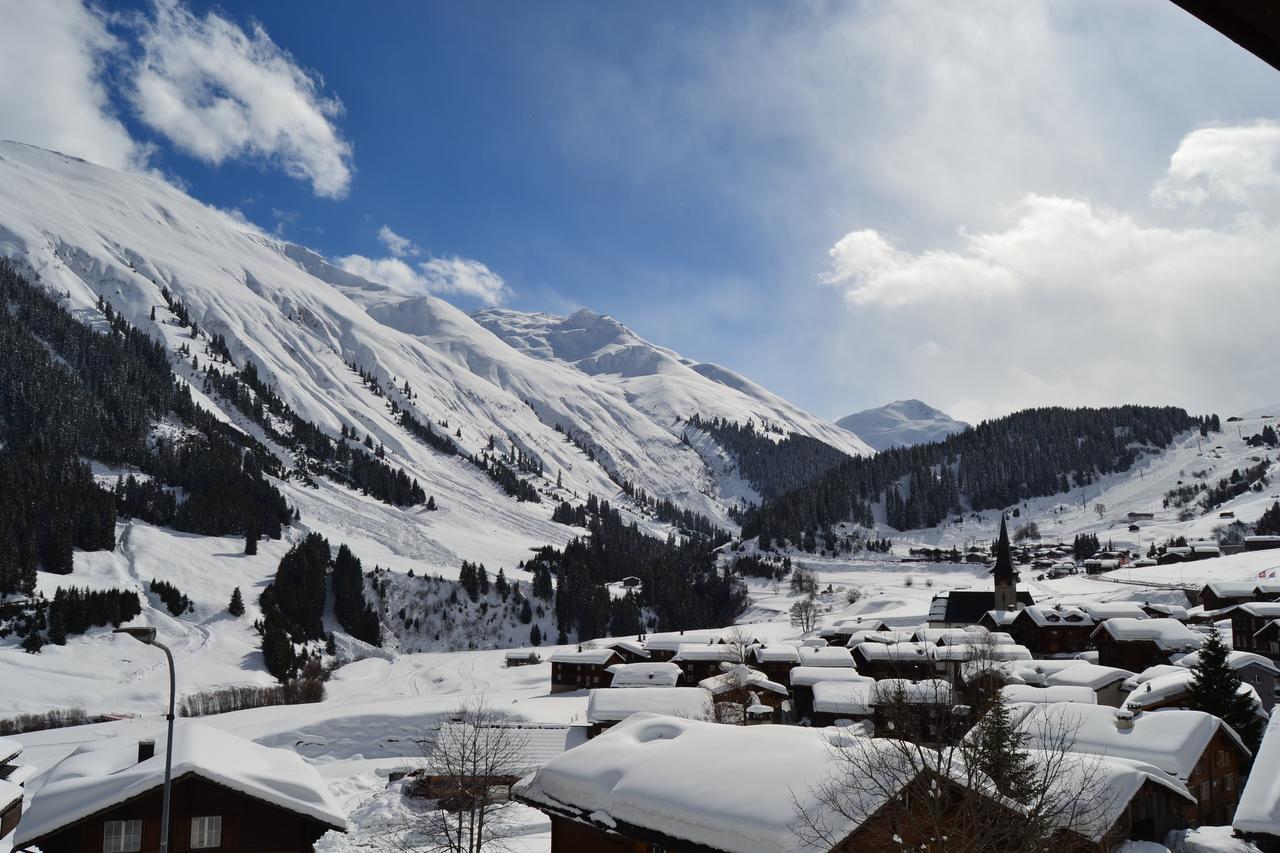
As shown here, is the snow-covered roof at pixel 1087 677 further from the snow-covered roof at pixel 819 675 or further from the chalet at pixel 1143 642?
the snow-covered roof at pixel 819 675

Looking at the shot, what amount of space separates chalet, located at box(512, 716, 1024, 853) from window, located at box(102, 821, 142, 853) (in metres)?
13.3

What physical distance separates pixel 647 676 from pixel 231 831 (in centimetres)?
5243

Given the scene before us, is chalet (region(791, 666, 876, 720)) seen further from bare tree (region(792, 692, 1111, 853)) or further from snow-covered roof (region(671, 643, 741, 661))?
bare tree (region(792, 692, 1111, 853))

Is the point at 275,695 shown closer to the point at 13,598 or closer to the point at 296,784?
the point at 13,598

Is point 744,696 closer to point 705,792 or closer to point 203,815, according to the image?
point 203,815

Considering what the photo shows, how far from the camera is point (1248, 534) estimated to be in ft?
574

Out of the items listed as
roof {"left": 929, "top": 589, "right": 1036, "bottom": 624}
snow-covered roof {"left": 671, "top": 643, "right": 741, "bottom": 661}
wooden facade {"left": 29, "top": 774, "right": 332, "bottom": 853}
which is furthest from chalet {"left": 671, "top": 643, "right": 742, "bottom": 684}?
wooden facade {"left": 29, "top": 774, "right": 332, "bottom": 853}

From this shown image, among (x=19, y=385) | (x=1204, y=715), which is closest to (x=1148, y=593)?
(x=1204, y=715)

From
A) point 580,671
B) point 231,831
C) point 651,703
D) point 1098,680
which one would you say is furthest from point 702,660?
point 231,831

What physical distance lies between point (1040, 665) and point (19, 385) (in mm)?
216191

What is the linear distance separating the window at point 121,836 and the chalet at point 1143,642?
7568cm

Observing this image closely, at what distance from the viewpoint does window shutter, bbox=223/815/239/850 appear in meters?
25.9

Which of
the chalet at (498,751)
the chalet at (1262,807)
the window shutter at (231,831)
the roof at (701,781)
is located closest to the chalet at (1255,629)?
the chalet at (1262,807)

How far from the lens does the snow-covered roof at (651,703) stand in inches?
2045
